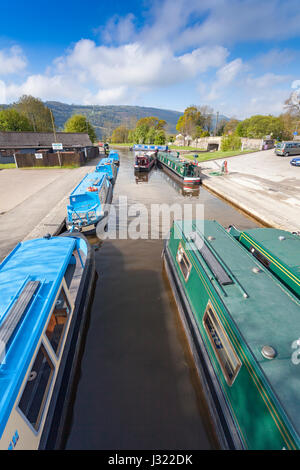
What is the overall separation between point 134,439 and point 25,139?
173 feet

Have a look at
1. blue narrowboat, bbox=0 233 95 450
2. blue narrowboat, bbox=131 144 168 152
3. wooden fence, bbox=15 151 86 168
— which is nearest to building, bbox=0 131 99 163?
wooden fence, bbox=15 151 86 168

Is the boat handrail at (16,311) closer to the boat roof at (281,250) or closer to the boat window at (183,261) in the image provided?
the boat window at (183,261)

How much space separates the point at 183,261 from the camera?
7598 mm

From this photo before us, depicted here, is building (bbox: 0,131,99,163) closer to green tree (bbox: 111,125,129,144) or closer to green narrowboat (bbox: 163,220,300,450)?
green narrowboat (bbox: 163,220,300,450)

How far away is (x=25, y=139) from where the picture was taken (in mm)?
42812

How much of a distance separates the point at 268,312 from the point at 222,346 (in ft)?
4.18

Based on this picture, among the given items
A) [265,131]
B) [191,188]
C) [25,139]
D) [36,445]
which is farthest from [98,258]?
[265,131]

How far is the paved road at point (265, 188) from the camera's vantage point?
1441 cm

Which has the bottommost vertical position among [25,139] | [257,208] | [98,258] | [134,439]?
[134,439]

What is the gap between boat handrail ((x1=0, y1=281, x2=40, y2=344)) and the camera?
333 cm

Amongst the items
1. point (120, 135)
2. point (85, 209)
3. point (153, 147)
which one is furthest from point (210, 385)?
point (120, 135)

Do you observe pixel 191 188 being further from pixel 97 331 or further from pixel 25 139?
pixel 25 139

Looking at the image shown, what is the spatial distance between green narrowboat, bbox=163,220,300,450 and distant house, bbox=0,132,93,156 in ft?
142

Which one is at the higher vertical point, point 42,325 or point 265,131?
point 265,131
